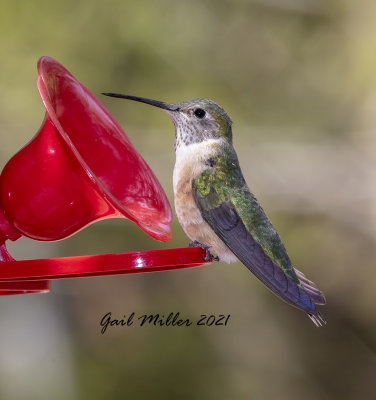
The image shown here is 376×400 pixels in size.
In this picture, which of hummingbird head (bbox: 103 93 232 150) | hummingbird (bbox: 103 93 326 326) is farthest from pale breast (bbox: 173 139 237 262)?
hummingbird head (bbox: 103 93 232 150)

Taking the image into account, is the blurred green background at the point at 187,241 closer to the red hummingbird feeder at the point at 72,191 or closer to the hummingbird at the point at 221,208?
the hummingbird at the point at 221,208

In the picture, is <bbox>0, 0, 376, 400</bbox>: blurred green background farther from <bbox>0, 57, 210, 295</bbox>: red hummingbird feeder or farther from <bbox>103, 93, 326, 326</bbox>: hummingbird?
<bbox>0, 57, 210, 295</bbox>: red hummingbird feeder

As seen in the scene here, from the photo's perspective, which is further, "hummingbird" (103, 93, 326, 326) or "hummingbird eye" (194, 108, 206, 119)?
"hummingbird eye" (194, 108, 206, 119)

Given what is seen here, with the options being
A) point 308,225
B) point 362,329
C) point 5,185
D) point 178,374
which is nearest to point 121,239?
point 178,374

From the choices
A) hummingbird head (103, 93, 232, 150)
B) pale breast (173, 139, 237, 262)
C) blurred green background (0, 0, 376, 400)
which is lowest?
blurred green background (0, 0, 376, 400)

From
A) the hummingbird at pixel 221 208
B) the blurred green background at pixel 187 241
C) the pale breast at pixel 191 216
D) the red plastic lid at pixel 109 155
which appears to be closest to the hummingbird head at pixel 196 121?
the hummingbird at pixel 221 208

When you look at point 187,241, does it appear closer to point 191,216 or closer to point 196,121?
point 196,121

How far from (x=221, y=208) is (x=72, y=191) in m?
0.76

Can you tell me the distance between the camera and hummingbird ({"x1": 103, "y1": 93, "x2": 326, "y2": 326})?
8.85ft

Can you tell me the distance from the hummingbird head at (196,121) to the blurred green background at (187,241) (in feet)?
6.34

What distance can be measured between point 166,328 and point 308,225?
4.73 feet

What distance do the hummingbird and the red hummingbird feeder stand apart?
0.15 metres

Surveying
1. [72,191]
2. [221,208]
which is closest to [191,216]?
[221,208]

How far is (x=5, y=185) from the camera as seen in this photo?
2.41 meters
